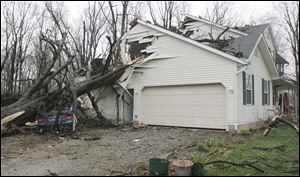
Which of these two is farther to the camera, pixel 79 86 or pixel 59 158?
pixel 79 86

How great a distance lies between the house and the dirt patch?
170 cm

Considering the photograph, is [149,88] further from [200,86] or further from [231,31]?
[231,31]

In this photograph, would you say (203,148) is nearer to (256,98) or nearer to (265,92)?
(256,98)

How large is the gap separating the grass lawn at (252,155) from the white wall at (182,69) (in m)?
2.93

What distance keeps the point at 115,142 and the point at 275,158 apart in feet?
18.2

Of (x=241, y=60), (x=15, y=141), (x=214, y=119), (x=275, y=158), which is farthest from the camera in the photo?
(x=214, y=119)

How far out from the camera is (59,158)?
8.78 m

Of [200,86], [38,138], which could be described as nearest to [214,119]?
[200,86]

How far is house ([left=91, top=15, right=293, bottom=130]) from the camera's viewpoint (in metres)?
Result: 14.5

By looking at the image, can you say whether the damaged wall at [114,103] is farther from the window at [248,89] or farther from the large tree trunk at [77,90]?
the window at [248,89]

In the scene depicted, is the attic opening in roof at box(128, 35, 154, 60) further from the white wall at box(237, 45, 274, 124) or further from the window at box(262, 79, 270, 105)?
the window at box(262, 79, 270, 105)

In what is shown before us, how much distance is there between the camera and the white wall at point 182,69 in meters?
14.3

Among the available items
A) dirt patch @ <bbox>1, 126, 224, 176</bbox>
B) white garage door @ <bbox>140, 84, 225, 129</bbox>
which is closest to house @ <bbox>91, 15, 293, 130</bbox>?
white garage door @ <bbox>140, 84, 225, 129</bbox>

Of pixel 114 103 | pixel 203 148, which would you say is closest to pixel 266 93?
pixel 114 103
